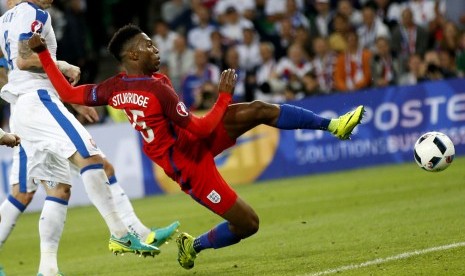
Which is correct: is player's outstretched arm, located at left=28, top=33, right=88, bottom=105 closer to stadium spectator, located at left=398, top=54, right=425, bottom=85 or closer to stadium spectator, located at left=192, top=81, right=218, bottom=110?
stadium spectator, located at left=192, top=81, right=218, bottom=110

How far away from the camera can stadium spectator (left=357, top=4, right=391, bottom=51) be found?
707 inches

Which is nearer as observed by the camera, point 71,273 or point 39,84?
point 39,84

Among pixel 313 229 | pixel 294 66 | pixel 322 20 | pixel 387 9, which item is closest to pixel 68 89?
pixel 313 229

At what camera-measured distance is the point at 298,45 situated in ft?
59.1

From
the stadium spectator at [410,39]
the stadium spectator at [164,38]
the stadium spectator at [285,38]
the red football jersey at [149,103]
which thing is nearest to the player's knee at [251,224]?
the red football jersey at [149,103]

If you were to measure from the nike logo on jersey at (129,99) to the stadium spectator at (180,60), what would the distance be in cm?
1168

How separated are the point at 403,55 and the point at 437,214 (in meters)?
7.89

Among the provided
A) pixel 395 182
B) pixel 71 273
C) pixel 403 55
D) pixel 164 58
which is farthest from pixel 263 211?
pixel 164 58

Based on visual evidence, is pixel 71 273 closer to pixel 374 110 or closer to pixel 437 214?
pixel 437 214

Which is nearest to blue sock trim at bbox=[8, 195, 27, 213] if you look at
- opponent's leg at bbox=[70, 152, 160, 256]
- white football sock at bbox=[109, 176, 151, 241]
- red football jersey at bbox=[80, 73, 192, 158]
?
white football sock at bbox=[109, 176, 151, 241]

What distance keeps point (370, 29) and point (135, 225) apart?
34.0 ft

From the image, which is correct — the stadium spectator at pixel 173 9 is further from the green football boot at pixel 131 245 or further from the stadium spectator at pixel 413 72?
the green football boot at pixel 131 245

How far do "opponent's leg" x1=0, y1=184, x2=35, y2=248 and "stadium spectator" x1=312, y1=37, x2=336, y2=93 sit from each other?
9561mm

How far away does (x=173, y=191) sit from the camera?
53.9 ft
